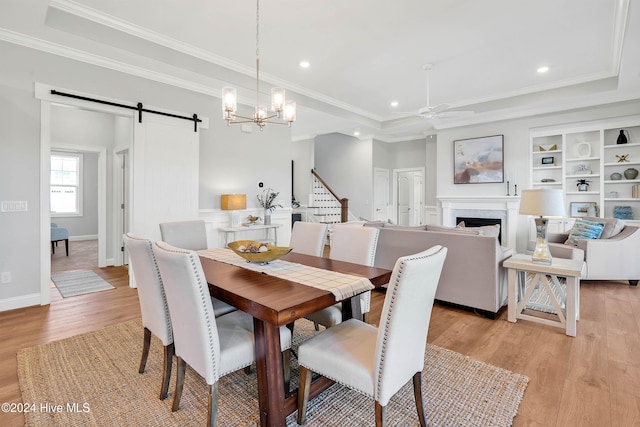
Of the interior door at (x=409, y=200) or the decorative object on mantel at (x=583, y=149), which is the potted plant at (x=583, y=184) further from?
the interior door at (x=409, y=200)

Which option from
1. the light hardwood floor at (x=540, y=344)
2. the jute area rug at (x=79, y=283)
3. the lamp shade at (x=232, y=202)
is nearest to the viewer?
the light hardwood floor at (x=540, y=344)

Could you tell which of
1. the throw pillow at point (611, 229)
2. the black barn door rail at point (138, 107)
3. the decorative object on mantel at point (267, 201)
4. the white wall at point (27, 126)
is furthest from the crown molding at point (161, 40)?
the throw pillow at point (611, 229)

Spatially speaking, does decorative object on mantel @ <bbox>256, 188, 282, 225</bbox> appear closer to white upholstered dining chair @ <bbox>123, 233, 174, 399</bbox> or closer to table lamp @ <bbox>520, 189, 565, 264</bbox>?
white upholstered dining chair @ <bbox>123, 233, 174, 399</bbox>

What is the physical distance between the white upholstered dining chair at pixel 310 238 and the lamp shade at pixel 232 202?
1.91 meters

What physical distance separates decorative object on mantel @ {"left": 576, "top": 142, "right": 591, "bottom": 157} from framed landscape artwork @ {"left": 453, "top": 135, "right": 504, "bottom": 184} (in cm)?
117

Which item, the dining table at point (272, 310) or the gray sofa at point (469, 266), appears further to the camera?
the gray sofa at point (469, 266)

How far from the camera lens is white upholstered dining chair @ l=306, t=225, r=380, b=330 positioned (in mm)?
2160

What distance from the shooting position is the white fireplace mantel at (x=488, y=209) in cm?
607

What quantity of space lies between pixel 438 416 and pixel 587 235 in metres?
4.07

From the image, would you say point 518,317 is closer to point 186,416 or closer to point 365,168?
point 186,416

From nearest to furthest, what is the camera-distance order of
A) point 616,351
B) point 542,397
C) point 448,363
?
point 542,397 → point 448,363 → point 616,351

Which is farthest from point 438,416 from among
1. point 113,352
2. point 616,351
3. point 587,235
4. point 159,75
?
point 159,75

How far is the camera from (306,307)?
1.48 meters

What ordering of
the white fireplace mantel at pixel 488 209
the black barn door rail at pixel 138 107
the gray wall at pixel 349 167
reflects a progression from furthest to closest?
the gray wall at pixel 349 167 < the white fireplace mantel at pixel 488 209 < the black barn door rail at pixel 138 107
